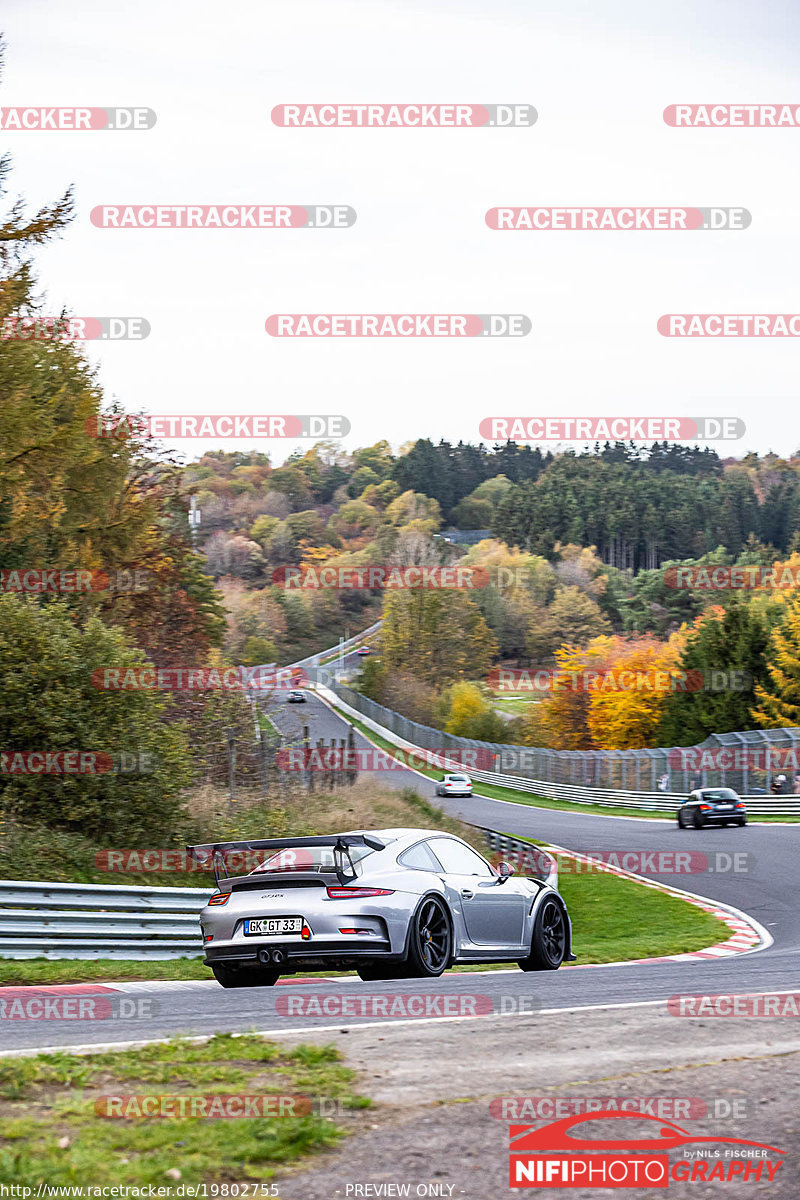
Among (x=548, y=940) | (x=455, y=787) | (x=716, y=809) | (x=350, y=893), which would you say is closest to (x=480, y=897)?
(x=548, y=940)

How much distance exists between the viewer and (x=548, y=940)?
11.5 metres

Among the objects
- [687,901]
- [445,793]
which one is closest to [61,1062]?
[687,901]

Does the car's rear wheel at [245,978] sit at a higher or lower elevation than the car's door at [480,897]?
lower

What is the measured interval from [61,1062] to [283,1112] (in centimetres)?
137

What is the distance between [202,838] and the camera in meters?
19.8

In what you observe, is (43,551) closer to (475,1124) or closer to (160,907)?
(160,907)

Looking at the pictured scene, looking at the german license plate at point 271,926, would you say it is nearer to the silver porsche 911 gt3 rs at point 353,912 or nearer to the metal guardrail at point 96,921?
the silver porsche 911 gt3 rs at point 353,912

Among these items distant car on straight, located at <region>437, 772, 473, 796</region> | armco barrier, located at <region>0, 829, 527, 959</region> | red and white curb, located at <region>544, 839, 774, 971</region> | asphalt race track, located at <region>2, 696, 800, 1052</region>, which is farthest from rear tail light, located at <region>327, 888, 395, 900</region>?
distant car on straight, located at <region>437, 772, 473, 796</region>

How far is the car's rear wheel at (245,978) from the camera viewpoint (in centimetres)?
1021

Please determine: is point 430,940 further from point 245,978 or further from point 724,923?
point 724,923

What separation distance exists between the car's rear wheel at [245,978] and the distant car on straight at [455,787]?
45680 millimetres

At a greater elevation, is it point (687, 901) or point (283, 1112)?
point (283, 1112)

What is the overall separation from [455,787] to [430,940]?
153 ft

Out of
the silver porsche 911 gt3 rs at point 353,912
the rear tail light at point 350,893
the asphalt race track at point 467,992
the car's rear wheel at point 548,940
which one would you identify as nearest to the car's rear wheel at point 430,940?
the silver porsche 911 gt3 rs at point 353,912
